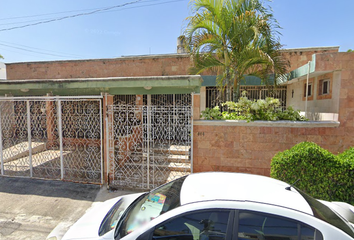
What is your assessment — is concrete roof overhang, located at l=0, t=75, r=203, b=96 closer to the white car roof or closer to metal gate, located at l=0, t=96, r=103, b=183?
metal gate, located at l=0, t=96, r=103, b=183

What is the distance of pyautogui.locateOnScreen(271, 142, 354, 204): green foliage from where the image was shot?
3.42m

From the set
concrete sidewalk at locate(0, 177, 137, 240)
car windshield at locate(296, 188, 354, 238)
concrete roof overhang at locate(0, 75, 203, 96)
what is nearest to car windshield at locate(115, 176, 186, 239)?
car windshield at locate(296, 188, 354, 238)

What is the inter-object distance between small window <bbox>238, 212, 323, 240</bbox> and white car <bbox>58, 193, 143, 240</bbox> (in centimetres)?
136

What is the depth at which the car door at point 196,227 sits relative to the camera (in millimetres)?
1807

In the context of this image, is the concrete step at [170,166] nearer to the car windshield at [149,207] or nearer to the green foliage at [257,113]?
the green foliage at [257,113]

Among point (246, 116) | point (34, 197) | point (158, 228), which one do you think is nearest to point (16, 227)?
point (34, 197)

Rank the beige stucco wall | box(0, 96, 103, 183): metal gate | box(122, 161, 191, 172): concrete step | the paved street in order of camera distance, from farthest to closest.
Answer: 1. box(122, 161, 191, 172): concrete step
2. box(0, 96, 103, 183): metal gate
3. the beige stucco wall
4. the paved street

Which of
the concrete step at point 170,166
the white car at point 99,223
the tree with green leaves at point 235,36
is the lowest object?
the concrete step at point 170,166

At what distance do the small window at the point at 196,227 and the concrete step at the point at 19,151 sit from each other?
285 inches

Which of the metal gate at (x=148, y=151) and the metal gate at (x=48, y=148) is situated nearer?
the metal gate at (x=148, y=151)

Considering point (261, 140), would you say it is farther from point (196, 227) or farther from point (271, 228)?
point (196, 227)

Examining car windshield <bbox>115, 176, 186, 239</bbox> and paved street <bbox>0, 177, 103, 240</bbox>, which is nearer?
car windshield <bbox>115, 176, 186, 239</bbox>

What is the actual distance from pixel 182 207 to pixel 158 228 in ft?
0.95

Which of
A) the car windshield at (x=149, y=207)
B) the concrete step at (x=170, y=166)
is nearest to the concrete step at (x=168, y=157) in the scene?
the concrete step at (x=170, y=166)
